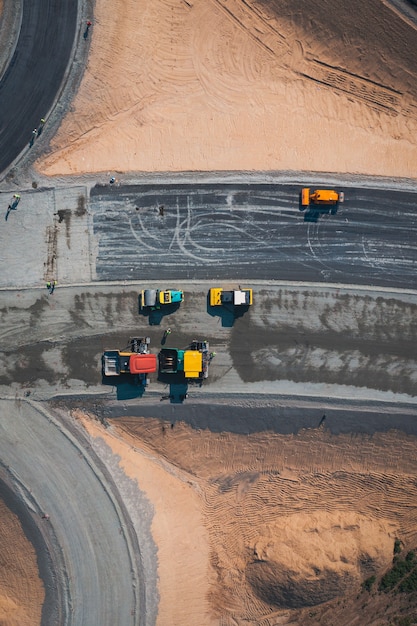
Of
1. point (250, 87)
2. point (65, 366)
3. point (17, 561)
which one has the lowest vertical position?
point (17, 561)

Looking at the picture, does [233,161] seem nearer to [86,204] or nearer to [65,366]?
[86,204]

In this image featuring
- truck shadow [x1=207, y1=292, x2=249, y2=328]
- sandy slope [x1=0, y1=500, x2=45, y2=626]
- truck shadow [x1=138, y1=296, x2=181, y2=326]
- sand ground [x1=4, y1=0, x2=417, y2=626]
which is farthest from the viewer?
truck shadow [x1=207, y1=292, x2=249, y2=328]

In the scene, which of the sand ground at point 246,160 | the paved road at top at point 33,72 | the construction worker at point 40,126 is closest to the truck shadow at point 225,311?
Answer: the sand ground at point 246,160

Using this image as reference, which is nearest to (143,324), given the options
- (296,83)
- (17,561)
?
(17,561)

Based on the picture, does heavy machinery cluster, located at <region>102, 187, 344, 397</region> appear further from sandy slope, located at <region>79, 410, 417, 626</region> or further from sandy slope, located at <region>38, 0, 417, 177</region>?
sandy slope, located at <region>79, 410, 417, 626</region>

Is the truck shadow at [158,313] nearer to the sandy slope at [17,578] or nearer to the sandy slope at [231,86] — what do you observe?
the sandy slope at [231,86]

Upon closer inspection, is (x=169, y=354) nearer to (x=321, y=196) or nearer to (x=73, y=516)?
(x=73, y=516)

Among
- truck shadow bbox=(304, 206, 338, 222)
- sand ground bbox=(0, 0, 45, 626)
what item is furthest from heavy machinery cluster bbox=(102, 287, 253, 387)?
sand ground bbox=(0, 0, 45, 626)
